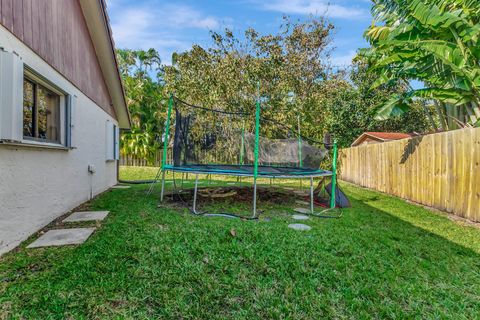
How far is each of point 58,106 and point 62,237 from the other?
2.32 meters

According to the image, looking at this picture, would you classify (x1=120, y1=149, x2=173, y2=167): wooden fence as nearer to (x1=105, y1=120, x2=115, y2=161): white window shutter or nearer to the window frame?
(x1=105, y1=120, x2=115, y2=161): white window shutter

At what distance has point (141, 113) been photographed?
1606 centimetres

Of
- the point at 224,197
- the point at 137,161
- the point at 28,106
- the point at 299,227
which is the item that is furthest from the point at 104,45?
the point at 137,161

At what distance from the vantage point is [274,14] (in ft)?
39.7

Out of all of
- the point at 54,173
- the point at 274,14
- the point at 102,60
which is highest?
the point at 274,14

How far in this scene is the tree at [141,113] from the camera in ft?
51.8

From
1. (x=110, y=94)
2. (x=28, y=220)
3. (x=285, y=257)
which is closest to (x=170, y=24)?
(x=110, y=94)

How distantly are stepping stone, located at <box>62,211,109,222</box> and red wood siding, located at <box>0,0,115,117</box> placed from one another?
88.6 inches

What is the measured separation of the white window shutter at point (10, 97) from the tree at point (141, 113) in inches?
486

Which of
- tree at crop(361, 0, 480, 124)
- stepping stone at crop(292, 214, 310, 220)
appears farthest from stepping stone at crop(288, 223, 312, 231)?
tree at crop(361, 0, 480, 124)

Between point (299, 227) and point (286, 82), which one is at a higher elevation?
point (286, 82)

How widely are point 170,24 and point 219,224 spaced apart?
10.5 meters

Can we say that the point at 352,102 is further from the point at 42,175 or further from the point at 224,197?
the point at 42,175

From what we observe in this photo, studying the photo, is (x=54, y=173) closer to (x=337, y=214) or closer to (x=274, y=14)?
(x=337, y=214)
